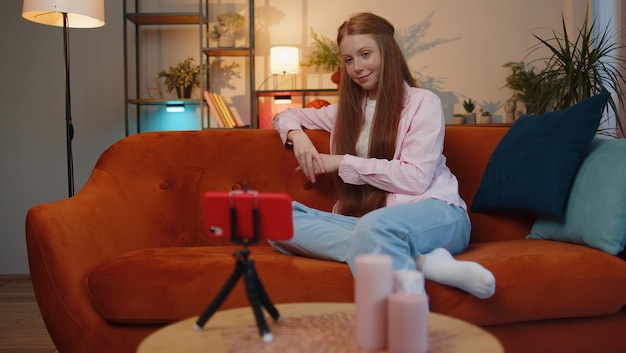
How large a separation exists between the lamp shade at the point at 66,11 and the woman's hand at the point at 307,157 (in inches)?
57.4

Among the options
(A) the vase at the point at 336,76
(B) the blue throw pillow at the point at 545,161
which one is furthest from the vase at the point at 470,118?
(B) the blue throw pillow at the point at 545,161

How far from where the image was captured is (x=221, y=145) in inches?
84.3

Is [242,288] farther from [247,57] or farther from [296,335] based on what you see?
[247,57]

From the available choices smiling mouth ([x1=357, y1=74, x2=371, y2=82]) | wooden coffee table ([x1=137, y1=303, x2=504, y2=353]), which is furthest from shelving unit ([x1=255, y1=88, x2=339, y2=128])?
wooden coffee table ([x1=137, y1=303, x2=504, y2=353])

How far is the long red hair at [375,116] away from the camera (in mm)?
1850

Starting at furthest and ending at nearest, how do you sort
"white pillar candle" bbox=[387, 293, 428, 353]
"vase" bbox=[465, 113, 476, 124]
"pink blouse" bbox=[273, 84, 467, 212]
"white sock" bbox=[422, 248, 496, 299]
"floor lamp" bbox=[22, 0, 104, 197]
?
"vase" bbox=[465, 113, 476, 124] → "floor lamp" bbox=[22, 0, 104, 197] → "pink blouse" bbox=[273, 84, 467, 212] → "white sock" bbox=[422, 248, 496, 299] → "white pillar candle" bbox=[387, 293, 428, 353]

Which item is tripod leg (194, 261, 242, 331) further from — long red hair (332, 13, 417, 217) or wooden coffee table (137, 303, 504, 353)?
long red hair (332, 13, 417, 217)

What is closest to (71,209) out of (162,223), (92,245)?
(92,245)

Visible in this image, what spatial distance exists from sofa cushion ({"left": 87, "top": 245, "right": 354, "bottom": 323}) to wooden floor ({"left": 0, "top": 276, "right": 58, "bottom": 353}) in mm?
783

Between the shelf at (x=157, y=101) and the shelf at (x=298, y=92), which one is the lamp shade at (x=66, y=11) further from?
the shelf at (x=298, y=92)

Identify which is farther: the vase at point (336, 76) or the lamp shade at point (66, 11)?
the vase at point (336, 76)

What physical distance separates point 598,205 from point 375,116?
69 cm

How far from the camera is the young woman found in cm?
149

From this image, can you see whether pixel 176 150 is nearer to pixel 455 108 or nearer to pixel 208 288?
pixel 208 288
